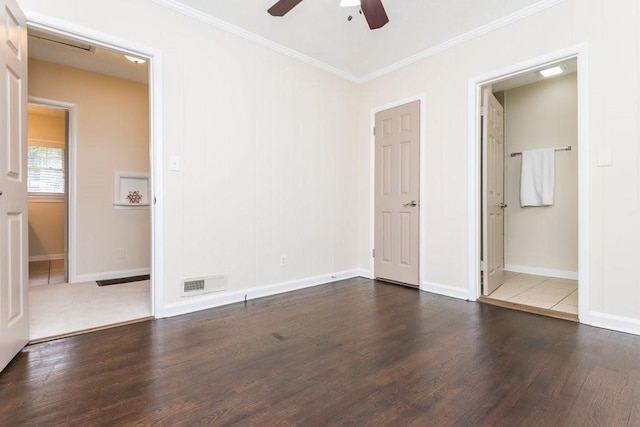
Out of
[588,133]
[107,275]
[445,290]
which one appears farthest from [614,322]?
[107,275]

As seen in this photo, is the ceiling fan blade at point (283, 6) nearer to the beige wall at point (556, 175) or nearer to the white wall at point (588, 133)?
the white wall at point (588, 133)

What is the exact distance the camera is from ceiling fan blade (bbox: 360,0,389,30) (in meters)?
2.09

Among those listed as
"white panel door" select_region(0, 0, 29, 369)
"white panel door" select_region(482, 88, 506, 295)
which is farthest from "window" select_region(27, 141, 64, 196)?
"white panel door" select_region(482, 88, 506, 295)

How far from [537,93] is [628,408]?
4273 mm

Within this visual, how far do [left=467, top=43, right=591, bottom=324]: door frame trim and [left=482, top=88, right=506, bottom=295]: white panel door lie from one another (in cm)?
8

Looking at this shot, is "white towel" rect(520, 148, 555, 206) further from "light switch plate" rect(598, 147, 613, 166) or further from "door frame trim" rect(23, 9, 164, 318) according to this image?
"door frame trim" rect(23, 9, 164, 318)

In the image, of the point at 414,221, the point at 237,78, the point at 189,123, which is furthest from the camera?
the point at 414,221

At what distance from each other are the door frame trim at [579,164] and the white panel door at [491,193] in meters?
0.08

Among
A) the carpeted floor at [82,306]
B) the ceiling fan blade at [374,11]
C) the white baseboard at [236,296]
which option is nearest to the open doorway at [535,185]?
the ceiling fan blade at [374,11]

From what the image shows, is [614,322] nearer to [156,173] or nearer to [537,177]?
[537,177]

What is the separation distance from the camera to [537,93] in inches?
174

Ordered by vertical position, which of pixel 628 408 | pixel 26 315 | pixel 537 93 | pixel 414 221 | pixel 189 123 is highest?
pixel 537 93

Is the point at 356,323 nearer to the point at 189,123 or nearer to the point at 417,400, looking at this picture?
the point at 417,400

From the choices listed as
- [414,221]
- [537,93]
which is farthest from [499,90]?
[414,221]
